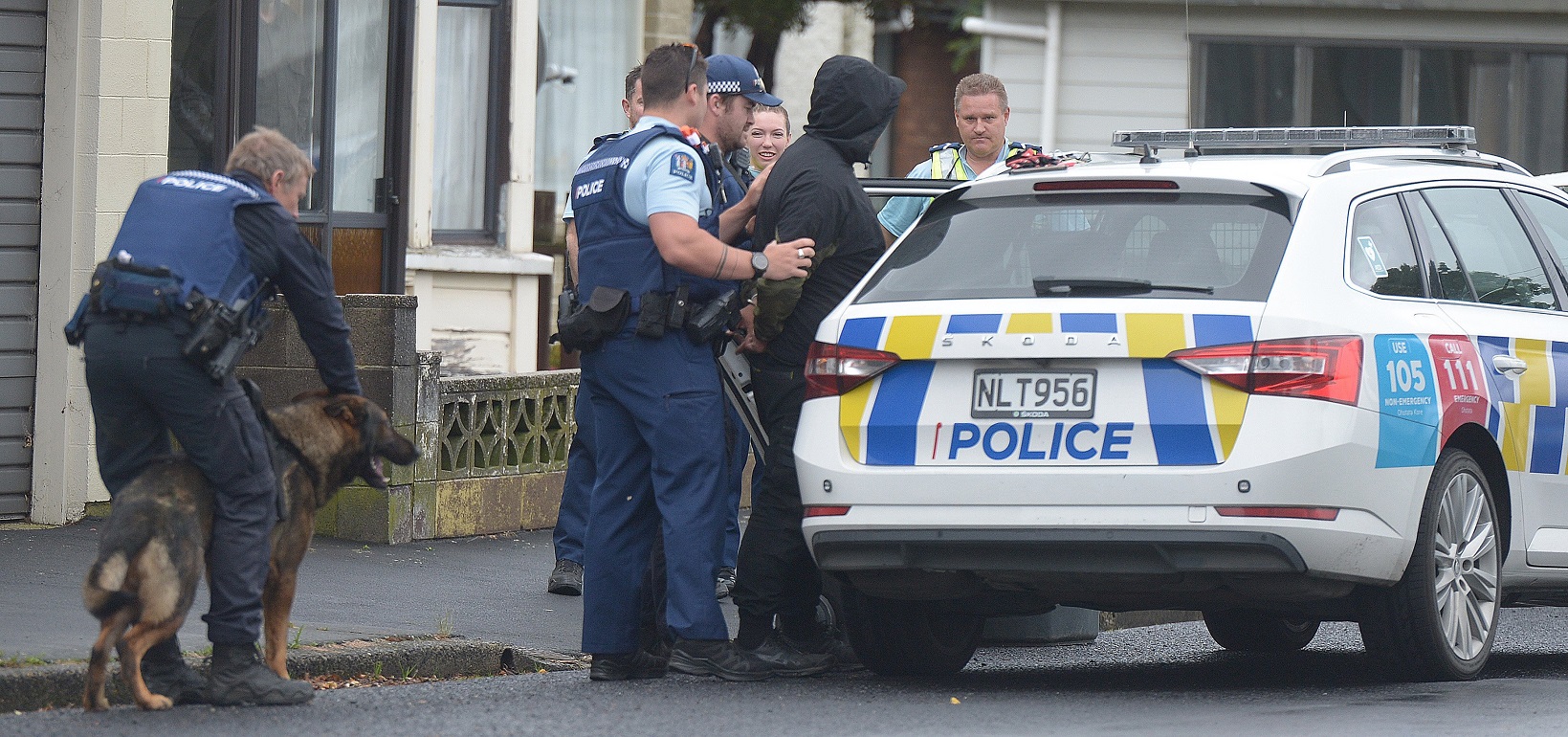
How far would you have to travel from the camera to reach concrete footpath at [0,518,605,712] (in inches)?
272

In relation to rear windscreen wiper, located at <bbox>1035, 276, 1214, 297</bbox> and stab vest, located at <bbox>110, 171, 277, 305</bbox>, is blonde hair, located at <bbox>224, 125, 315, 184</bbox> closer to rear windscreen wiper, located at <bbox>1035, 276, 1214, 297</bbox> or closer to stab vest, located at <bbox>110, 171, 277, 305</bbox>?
stab vest, located at <bbox>110, 171, 277, 305</bbox>

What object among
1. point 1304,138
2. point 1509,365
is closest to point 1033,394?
point 1509,365

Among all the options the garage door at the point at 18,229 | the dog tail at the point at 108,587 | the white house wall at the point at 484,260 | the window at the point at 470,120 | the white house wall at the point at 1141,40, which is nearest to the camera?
the dog tail at the point at 108,587

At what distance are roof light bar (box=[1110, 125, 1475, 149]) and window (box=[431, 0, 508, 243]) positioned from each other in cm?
683

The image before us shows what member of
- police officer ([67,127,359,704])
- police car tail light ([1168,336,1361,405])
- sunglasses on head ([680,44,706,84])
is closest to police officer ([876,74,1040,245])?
sunglasses on head ([680,44,706,84])

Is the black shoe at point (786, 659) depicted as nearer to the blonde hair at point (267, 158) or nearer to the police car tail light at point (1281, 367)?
the police car tail light at point (1281, 367)

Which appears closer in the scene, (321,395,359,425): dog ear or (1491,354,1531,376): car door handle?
(321,395,359,425): dog ear

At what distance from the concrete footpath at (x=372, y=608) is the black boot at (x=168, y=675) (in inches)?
10.2

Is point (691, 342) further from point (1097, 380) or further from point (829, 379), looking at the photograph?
point (1097, 380)

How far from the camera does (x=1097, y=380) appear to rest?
6230 mm

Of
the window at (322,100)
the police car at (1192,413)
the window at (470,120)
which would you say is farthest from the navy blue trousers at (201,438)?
the window at (470,120)

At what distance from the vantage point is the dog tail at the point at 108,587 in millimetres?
5793

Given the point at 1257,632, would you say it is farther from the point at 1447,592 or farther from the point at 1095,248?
the point at 1095,248

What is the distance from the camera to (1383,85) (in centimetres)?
1903
